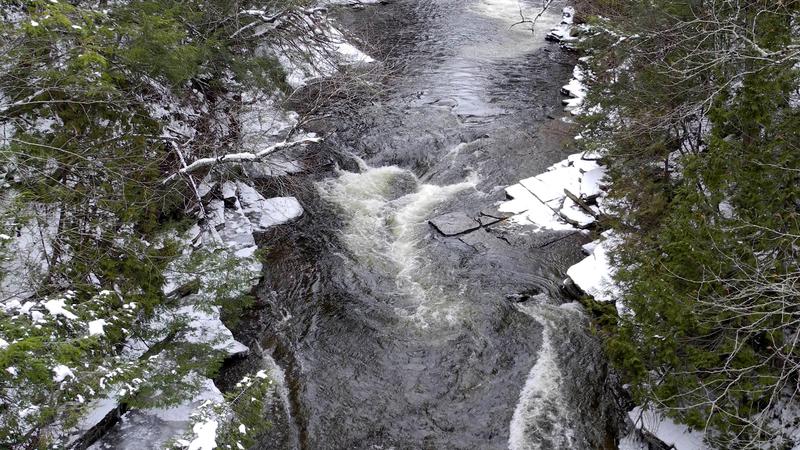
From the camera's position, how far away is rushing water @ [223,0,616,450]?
7.96m

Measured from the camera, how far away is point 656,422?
7258 millimetres

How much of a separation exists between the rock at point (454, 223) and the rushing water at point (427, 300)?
24cm

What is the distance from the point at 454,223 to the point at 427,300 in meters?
2.61

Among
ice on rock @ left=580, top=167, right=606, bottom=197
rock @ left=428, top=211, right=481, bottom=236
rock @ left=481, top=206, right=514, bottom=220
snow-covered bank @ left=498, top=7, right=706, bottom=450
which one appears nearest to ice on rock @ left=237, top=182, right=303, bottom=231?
rock @ left=428, top=211, right=481, bottom=236

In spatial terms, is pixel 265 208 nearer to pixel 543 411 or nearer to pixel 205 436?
pixel 543 411

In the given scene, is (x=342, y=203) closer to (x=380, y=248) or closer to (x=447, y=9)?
(x=380, y=248)

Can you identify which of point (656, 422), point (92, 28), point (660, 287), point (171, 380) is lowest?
point (656, 422)

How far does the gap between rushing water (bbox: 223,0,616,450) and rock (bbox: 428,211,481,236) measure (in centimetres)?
24

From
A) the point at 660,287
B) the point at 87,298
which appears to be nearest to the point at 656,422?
the point at 660,287

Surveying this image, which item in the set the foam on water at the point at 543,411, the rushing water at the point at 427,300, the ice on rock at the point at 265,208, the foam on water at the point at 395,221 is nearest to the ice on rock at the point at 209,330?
the rushing water at the point at 427,300

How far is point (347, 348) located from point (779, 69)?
23.4ft

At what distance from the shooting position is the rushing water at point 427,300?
7.96 meters

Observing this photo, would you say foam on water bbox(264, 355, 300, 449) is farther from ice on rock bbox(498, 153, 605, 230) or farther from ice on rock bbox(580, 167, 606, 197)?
ice on rock bbox(580, 167, 606, 197)

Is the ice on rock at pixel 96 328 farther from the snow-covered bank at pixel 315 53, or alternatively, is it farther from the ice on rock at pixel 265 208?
the snow-covered bank at pixel 315 53
